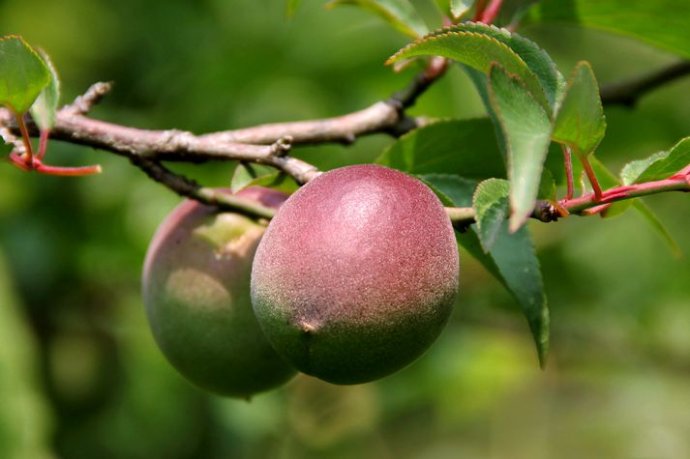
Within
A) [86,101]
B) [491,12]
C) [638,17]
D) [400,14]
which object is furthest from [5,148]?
[638,17]

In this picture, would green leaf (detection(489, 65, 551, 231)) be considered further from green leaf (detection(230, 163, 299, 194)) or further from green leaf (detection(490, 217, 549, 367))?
green leaf (detection(230, 163, 299, 194))

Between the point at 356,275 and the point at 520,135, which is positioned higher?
the point at 520,135

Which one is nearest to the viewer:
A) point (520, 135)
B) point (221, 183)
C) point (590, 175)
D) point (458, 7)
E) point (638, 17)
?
point (520, 135)

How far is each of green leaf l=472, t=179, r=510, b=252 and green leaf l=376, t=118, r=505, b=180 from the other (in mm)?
277

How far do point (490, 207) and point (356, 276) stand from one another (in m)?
0.14

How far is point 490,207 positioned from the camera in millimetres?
905

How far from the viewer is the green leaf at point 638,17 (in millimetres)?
1366

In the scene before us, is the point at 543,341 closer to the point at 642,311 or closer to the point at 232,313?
the point at 232,313

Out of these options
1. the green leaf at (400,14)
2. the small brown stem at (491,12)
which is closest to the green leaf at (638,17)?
the small brown stem at (491,12)

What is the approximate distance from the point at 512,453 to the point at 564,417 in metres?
0.33

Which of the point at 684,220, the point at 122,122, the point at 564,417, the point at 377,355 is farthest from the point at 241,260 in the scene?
the point at 564,417

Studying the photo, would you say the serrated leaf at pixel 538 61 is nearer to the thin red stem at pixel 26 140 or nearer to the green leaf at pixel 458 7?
the green leaf at pixel 458 7

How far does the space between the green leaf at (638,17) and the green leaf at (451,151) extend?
0.35 meters

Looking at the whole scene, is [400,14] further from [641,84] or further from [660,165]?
[660,165]
